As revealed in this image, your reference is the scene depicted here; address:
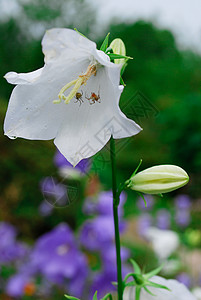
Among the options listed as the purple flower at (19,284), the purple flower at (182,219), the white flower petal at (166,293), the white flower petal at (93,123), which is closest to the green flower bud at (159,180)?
the white flower petal at (93,123)

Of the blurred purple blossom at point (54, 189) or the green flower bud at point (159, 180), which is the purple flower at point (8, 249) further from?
the green flower bud at point (159, 180)

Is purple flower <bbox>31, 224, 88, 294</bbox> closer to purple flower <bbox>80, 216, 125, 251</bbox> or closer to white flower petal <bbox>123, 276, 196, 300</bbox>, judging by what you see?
purple flower <bbox>80, 216, 125, 251</bbox>

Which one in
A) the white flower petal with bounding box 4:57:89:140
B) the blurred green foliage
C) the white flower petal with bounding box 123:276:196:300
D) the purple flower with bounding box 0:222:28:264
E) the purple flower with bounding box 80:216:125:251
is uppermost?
the white flower petal with bounding box 4:57:89:140

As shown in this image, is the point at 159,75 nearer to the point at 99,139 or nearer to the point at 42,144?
the point at 42,144

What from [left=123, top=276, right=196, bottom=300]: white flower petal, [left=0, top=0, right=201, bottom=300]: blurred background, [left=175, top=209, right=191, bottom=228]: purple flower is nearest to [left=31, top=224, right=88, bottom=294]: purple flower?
[left=0, top=0, right=201, bottom=300]: blurred background

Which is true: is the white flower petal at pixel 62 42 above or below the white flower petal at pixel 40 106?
above
